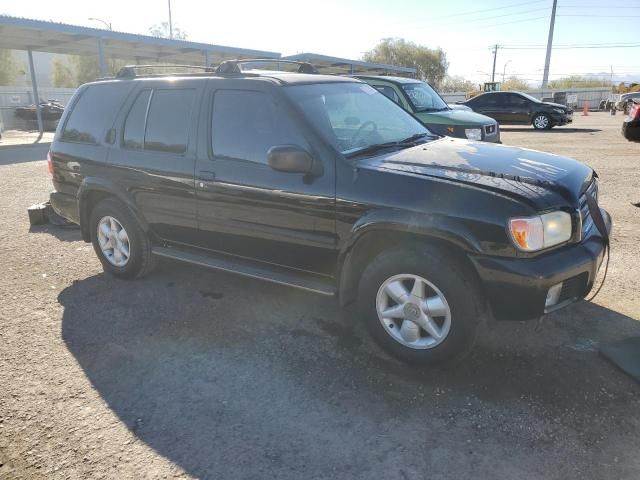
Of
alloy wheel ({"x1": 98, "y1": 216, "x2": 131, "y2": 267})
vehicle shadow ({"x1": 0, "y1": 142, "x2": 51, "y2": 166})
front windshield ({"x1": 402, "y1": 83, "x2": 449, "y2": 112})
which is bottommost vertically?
vehicle shadow ({"x1": 0, "y1": 142, "x2": 51, "y2": 166})

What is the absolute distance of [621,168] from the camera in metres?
9.97

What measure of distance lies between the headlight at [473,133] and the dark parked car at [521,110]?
40.9 feet

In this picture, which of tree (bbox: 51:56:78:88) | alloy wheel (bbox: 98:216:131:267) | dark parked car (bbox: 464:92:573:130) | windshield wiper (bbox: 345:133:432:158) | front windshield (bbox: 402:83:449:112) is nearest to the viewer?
windshield wiper (bbox: 345:133:432:158)

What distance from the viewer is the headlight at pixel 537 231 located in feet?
9.26

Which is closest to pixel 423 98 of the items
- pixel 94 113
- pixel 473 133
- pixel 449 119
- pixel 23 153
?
pixel 449 119

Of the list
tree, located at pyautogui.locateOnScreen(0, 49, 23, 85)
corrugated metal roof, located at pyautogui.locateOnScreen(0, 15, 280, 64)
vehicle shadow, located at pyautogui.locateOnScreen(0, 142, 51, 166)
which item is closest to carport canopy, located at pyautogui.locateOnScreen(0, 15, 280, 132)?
corrugated metal roof, located at pyautogui.locateOnScreen(0, 15, 280, 64)

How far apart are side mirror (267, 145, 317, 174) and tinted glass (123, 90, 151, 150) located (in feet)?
5.54

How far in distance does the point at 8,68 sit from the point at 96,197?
54.5 meters

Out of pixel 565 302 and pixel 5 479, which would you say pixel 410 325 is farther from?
pixel 5 479

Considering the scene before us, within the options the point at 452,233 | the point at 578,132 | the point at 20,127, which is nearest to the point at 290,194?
the point at 452,233

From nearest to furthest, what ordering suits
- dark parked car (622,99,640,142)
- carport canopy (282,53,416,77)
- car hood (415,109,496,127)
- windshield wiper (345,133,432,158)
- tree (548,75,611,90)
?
1. windshield wiper (345,133,432,158)
2. dark parked car (622,99,640,142)
3. car hood (415,109,496,127)
4. carport canopy (282,53,416,77)
5. tree (548,75,611,90)

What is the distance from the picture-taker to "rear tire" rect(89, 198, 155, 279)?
4672mm

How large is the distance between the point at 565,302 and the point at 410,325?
3.02 ft

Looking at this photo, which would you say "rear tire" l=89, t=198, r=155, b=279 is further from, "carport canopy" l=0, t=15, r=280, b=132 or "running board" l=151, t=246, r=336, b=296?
"carport canopy" l=0, t=15, r=280, b=132
